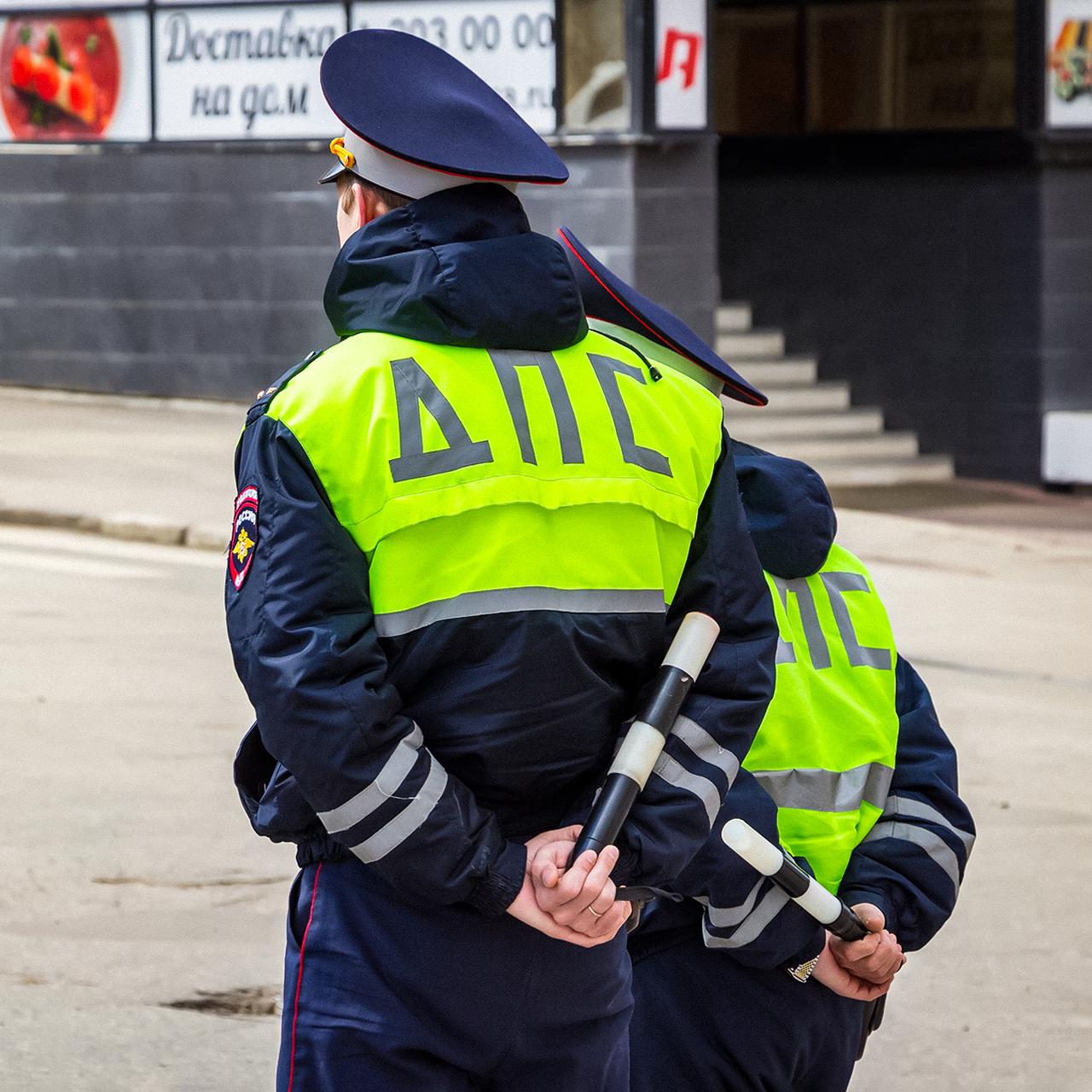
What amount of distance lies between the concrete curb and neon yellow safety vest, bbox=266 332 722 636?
8598mm

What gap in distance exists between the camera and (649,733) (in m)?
2.68

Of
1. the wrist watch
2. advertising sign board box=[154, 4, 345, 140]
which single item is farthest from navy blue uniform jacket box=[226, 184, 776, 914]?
advertising sign board box=[154, 4, 345, 140]

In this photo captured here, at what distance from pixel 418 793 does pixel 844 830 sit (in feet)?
2.58

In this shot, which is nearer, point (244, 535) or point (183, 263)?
point (244, 535)

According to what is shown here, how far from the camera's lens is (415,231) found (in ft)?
8.73

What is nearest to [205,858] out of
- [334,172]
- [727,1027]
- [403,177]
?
[727,1027]

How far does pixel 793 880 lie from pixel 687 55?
39.3 feet

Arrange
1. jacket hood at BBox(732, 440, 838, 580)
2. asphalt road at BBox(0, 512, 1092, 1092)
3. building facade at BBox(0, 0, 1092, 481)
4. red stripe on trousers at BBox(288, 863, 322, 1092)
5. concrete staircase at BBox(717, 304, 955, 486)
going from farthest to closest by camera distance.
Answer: concrete staircase at BBox(717, 304, 955, 486) → building facade at BBox(0, 0, 1092, 481) → asphalt road at BBox(0, 512, 1092, 1092) → jacket hood at BBox(732, 440, 838, 580) → red stripe on trousers at BBox(288, 863, 322, 1092)

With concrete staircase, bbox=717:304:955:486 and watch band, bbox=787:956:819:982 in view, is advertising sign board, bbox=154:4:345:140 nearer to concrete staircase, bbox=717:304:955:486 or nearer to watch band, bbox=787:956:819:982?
concrete staircase, bbox=717:304:955:486

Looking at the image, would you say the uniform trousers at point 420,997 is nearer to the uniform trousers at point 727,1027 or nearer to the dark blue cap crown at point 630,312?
the uniform trousers at point 727,1027

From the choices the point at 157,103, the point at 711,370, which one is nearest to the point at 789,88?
the point at 157,103

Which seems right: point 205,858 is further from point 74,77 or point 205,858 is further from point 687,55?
point 74,77

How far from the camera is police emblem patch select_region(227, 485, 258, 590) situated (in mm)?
2580

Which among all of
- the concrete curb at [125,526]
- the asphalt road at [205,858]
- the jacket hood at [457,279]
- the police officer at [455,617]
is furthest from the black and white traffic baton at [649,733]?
the concrete curb at [125,526]
